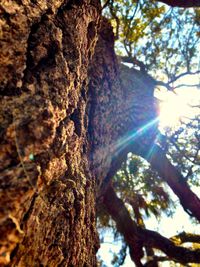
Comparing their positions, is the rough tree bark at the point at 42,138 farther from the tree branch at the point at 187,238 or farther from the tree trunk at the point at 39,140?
the tree branch at the point at 187,238

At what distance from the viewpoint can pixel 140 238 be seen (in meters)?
6.09

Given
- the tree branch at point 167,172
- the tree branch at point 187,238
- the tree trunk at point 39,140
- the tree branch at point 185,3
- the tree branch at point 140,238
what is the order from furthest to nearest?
the tree branch at point 167,172 < the tree branch at point 187,238 < the tree branch at point 140,238 < the tree branch at point 185,3 < the tree trunk at point 39,140

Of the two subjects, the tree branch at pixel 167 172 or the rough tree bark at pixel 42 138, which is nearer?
the rough tree bark at pixel 42 138

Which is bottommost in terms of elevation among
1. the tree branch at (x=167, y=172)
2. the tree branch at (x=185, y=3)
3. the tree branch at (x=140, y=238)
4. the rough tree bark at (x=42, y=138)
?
the tree branch at (x=140, y=238)

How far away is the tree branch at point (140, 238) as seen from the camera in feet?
18.0

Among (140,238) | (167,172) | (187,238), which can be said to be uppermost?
(167,172)

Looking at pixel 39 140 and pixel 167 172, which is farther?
pixel 167 172

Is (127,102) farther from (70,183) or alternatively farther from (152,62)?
(70,183)

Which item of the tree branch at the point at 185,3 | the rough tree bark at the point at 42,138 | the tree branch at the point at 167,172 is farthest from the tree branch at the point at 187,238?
the tree branch at the point at 185,3

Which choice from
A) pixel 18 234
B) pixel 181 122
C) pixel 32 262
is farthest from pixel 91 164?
pixel 181 122

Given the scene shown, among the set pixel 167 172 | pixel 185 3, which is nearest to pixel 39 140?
pixel 185 3

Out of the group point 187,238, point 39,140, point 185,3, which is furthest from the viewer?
point 187,238

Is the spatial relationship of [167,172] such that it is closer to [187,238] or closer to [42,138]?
[187,238]

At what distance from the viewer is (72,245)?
6.59 feet
